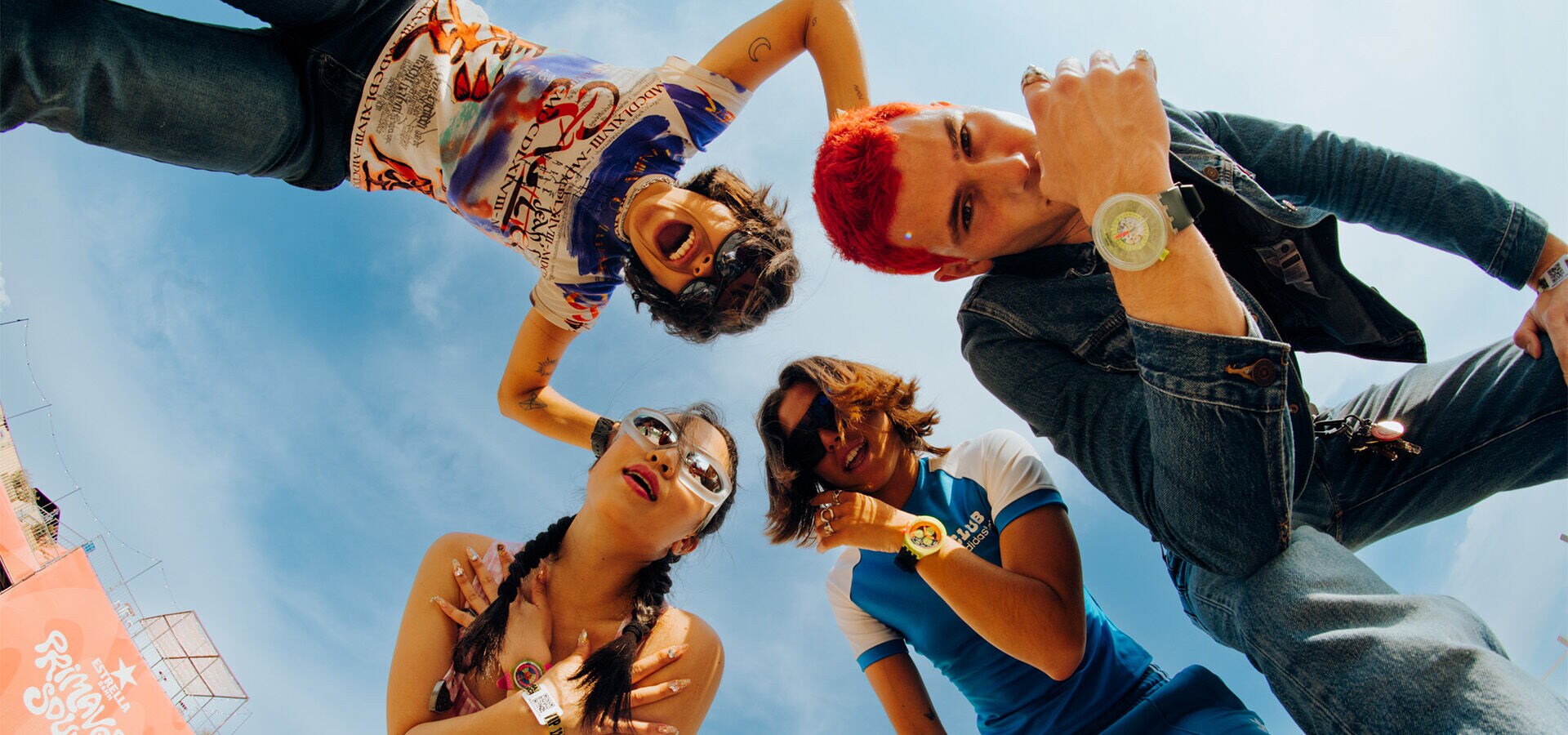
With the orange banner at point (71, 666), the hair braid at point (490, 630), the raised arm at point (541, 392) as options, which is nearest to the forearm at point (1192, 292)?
the hair braid at point (490, 630)

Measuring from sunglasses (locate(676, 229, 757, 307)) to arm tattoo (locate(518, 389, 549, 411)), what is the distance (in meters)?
1.38

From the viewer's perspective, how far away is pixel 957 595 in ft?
9.43

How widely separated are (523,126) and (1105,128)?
315 cm

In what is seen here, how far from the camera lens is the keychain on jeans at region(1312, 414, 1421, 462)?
7.69 ft

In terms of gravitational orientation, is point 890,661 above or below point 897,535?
below

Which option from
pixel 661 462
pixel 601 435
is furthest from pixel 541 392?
pixel 661 462

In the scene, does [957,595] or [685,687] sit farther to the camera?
[685,687]

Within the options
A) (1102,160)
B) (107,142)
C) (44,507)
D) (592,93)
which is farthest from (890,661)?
(44,507)

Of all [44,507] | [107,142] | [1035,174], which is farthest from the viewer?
[44,507]

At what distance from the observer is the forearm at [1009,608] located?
2857 mm

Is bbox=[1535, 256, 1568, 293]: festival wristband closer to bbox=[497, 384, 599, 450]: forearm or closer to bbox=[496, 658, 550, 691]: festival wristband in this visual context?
bbox=[496, 658, 550, 691]: festival wristband

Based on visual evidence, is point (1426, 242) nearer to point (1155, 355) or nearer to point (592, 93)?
point (1155, 355)

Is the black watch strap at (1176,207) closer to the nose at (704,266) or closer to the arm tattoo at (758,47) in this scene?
the nose at (704,266)

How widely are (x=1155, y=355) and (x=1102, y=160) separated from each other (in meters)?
0.48
